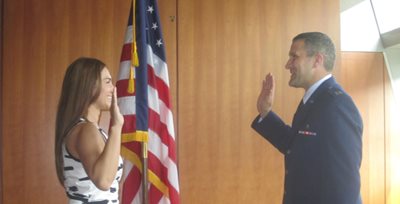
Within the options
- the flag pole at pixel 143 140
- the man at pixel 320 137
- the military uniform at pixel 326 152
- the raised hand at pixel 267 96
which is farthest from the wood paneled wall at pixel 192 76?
the military uniform at pixel 326 152

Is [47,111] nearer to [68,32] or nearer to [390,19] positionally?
[68,32]

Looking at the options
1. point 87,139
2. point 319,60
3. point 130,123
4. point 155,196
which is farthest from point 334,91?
point 155,196

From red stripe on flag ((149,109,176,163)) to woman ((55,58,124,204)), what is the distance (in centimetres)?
97

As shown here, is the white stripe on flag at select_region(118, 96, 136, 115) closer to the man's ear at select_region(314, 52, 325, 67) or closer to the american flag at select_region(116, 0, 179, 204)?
the american flag at select_region(116, 0, 179, 204)

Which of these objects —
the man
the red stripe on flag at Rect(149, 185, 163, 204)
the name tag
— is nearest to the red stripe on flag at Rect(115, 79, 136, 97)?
the red stripe on flag at Rect(149, 185, 163, 204)

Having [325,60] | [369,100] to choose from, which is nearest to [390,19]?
[369,100]

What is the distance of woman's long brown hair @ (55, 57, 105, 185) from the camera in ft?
5.49

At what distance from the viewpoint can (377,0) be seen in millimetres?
5793

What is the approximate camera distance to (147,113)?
2656 mm

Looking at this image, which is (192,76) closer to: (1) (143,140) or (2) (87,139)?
(1) (143,140)

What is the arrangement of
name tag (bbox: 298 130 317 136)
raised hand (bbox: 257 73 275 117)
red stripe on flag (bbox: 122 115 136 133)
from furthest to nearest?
red stripe on flag (bbox: 122 115 136 133), raised hand (bbox: 257 73 275 117), name tag (bbox: 298 130 317 136)

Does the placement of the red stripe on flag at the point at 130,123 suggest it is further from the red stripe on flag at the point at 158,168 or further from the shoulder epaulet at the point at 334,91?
the shoulder epaulet at the point at 334,91

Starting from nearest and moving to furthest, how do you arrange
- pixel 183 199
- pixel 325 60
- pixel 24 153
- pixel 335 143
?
pixel 335 143
pixel 325 60
pixel 24 153
pixel 183 199

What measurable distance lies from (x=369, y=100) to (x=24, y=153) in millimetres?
4102
